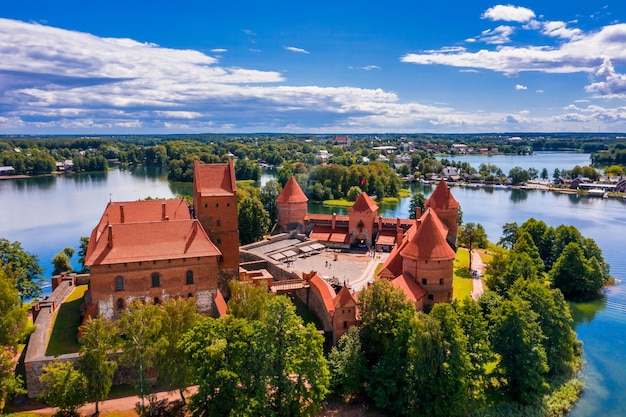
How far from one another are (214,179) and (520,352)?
77.4ft

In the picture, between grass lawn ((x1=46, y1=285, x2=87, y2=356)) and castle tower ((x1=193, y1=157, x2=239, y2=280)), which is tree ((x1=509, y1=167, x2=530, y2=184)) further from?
grass lawn ((x1=46, y1=285, x2=87, y2=356))

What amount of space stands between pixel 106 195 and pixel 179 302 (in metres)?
82.9

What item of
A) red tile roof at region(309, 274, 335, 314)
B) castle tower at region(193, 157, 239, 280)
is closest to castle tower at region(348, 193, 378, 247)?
red tile roof at region(309, 274, 335, 314)

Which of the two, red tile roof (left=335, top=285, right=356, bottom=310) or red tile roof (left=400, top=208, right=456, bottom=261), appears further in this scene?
red tile roof (left=400, top=208, right=456, bottom=261)

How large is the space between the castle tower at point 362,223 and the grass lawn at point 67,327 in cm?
2813

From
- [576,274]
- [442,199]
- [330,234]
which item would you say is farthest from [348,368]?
[330,234]

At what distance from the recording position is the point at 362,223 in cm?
5231

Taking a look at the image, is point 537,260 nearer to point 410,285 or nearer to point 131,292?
point 410,285

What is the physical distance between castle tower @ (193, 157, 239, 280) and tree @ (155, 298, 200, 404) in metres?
10.1

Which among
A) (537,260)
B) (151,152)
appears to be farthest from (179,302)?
(151,152)

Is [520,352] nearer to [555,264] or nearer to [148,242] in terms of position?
[555,264]

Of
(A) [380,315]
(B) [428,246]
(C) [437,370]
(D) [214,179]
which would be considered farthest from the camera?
(D) [214,179]

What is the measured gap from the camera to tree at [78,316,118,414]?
23.3 meters

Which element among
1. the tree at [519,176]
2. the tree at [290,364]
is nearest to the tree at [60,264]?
the tree at [290,364]
